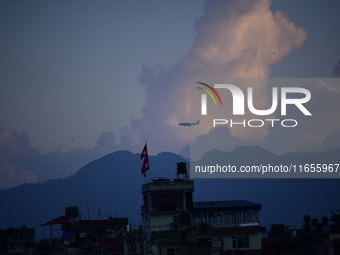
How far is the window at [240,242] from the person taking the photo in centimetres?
8375

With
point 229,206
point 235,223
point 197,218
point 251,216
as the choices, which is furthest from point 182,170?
point 251,216

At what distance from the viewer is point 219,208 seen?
84.8 m

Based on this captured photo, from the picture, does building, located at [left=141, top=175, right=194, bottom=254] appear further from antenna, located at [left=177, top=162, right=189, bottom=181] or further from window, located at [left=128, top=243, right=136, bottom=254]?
window, located at [left=128, top=243, right=136, bottom=254]

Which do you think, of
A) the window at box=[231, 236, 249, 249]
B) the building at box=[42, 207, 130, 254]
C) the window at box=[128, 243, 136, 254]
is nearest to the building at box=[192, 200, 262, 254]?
the window at box=[231, 236, 249, 249]

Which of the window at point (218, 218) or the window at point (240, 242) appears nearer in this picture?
the window at point (240, 242)

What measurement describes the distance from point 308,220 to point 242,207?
76.6ft

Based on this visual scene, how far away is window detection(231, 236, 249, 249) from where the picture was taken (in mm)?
83750

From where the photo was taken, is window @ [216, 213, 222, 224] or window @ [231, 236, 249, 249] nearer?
window @ [231, 236, 249, 249]

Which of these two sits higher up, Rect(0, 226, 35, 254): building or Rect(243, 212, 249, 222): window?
Rect(243, 212, 249, 222): window

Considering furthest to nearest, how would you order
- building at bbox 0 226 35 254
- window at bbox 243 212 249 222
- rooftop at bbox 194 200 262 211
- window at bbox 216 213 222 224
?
1. building at bbox 0 226 35 254
2. window at bbox 243 212 249 222
3. rooftop at bbox 194 200 262 211
4. window at bbox 216 213 222 224

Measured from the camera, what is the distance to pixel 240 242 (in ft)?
276

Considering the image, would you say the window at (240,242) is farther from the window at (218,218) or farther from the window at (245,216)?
the window at (218,218)

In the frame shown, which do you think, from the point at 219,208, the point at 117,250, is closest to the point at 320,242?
the point at 219,208

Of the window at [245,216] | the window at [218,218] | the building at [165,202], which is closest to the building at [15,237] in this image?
the building at [165,202]
